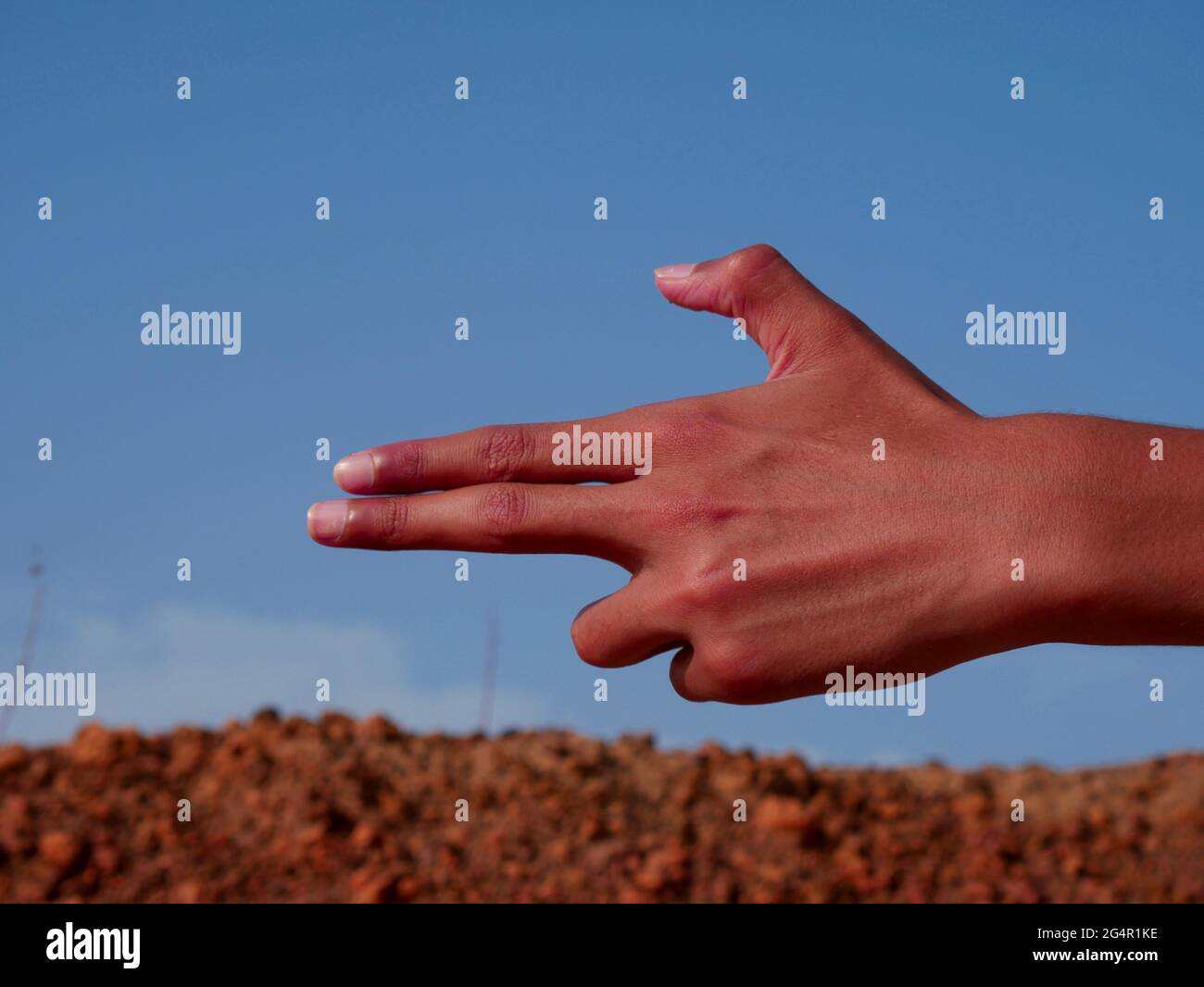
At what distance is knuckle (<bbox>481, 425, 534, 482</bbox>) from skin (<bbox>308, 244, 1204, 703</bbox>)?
44mm

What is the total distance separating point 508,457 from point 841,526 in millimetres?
769

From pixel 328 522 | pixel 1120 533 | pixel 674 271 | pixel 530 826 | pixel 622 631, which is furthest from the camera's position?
pixel 530 826

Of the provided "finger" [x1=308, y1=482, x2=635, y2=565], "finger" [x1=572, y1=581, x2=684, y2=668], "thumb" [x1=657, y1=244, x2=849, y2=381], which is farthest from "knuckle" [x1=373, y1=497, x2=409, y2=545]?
"thumb" [x1=657, y1=244, x2=849, y2=381]

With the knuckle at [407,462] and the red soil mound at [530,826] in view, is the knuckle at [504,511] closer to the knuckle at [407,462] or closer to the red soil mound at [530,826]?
the knuckle at [407,462]

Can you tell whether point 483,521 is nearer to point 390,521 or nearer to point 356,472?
point 390,521

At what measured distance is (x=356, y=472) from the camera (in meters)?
2.77

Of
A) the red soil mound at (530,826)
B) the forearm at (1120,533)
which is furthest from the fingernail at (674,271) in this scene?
the red soil mound at (530,826)

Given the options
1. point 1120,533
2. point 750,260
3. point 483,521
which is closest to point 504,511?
point 483,521

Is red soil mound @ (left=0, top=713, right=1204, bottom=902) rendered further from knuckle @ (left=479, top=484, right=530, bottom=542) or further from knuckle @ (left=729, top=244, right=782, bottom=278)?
knuckle @ (left=729, top=244, right=782, bottom=278)

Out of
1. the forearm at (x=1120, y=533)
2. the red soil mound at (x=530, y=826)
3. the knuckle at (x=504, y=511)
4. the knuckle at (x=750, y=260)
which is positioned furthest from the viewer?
the red soil mound at (x=530, y=826)

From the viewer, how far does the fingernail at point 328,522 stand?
2752 mm

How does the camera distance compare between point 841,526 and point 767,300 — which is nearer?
point 841,526
